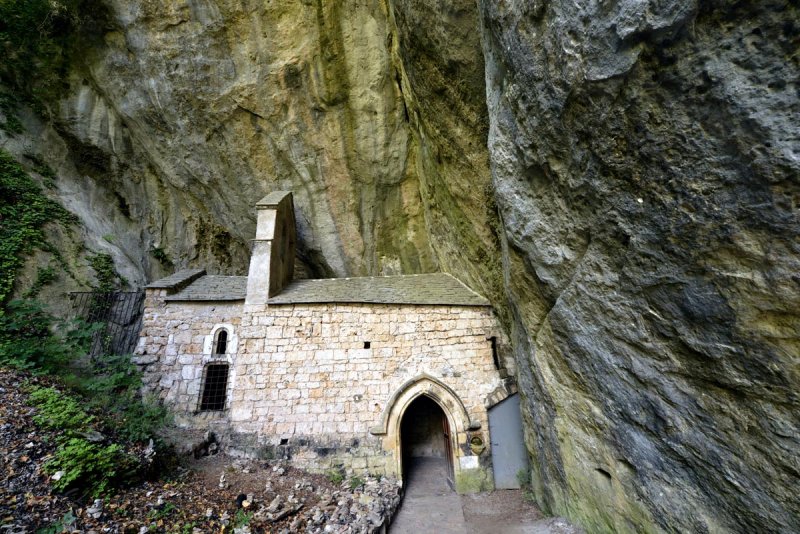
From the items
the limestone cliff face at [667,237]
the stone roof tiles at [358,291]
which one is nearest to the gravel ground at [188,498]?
the stone roof tiles at [358,291]

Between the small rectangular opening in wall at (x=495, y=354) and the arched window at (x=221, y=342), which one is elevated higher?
the arched window at (x=221, y=342)

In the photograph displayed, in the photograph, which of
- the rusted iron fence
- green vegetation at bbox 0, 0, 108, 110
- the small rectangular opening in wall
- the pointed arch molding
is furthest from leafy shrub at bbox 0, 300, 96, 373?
the small rectangular opening in wall

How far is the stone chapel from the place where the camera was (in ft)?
27.0

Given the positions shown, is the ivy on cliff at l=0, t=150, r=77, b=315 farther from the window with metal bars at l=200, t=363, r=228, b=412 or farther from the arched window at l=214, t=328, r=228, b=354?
the window with metal bars at l=200, t=363, r=228, b=412

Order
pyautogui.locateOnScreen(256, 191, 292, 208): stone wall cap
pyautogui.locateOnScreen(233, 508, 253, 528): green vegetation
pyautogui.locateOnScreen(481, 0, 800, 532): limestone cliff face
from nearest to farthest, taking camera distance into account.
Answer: pyautogui.locateOnScreen(481, 0, 800, 532): limestone cliff face < pyautogui.locateOnScreen(233, 508, 253, 528): green vegetation < pyautogui.locateOnScreen(256, 191, 292, 208): stone wall cap

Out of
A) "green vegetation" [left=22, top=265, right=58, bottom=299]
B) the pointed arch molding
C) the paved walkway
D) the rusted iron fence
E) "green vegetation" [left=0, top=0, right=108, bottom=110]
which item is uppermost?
"green vegetation" [left=0, top=0, right=108, bottom=110]

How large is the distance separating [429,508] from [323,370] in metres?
3.82

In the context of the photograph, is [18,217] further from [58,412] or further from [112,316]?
[58,412]

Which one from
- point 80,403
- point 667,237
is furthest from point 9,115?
point 667,237

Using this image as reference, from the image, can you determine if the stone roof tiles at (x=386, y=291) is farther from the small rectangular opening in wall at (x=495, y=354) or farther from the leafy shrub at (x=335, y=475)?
A: the leafy shrub at (x=335, y=475)

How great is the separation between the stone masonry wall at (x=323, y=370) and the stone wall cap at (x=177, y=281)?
11.6 inches

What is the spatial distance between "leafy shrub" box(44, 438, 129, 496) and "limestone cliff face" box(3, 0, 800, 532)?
6.90 metres

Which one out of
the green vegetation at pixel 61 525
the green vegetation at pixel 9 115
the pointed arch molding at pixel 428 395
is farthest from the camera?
the green vegetation at pixel 9 115

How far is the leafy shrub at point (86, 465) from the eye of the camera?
16.1ft
